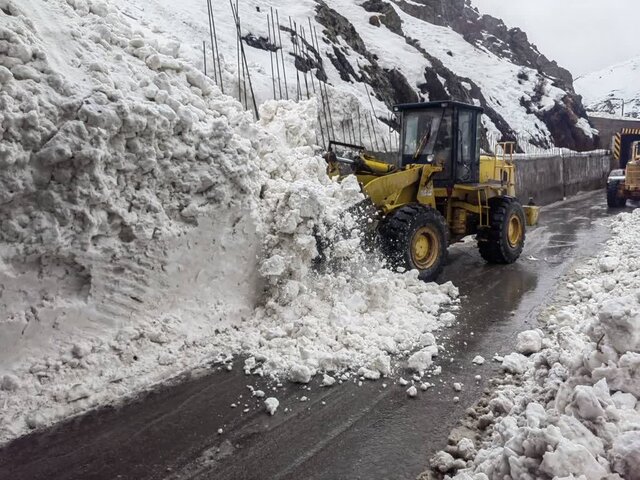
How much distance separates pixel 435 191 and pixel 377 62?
16714mm

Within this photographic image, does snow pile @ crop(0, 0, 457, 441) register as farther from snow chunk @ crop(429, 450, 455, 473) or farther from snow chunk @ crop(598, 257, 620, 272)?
snow chunk @ crop(598, 257, 620, 272)

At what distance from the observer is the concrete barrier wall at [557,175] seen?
58.0ft

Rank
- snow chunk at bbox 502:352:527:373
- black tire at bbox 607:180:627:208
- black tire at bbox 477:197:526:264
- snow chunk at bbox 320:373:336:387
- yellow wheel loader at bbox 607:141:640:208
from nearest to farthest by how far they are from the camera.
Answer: snow chunk at bbox 320:373:336:387
snow chunk at bbox 502:352:527:373
black tire at bbox 477:197:526:264
yellow wheel loader at bbox 607:141:640:208
black tire at bbox 607:180:627:208

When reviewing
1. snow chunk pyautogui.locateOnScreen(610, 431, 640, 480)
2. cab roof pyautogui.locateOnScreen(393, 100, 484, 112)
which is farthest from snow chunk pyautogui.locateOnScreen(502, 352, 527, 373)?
cab roof pyautogui.locateOnScreen(393, 100, 484, 112)

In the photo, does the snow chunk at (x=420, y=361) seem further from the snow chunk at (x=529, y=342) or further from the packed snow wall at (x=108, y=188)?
the packed snow wall at (x=108, y=188)

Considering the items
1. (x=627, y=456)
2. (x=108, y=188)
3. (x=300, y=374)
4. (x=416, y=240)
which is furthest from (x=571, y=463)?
(x=416, y=240)

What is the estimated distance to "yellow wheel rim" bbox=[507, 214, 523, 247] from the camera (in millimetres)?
9125

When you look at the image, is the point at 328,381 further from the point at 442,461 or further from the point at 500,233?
the point at 500,233

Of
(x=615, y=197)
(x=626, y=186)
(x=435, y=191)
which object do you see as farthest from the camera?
(x=615, y=197)

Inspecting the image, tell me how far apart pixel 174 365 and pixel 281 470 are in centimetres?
163

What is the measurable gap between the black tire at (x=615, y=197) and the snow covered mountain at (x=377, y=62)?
8.12 meters

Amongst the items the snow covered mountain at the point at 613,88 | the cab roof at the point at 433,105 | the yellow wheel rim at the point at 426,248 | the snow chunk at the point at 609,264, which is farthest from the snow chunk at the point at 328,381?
the snow covered mountain at the point at 613,88

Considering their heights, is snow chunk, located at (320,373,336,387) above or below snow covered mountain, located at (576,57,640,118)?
below

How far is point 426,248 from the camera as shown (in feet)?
24.1
